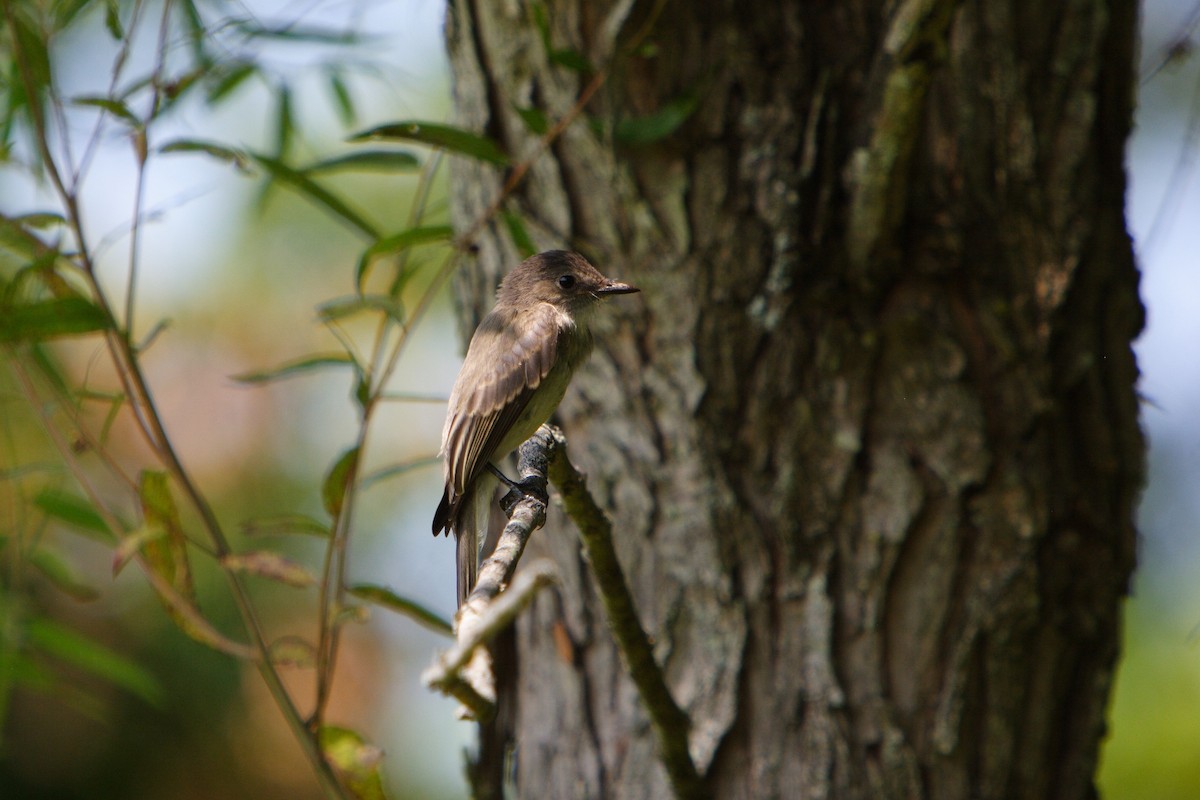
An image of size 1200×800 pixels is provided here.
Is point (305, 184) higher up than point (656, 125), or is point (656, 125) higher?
point (656, 125)

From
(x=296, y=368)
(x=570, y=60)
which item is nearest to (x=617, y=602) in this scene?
(x=296, y=368)

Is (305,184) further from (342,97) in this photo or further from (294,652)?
(342,97)

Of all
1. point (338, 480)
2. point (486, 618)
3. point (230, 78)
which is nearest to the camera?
point (486, 618)

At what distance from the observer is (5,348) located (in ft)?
7.38

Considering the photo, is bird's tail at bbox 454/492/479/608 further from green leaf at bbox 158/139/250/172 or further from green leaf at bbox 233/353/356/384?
green leaf at bbox 158/139/250/172

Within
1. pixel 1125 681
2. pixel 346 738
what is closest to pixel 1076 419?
pixel 346 738

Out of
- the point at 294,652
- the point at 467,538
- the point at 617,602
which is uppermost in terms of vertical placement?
the point at 467,538

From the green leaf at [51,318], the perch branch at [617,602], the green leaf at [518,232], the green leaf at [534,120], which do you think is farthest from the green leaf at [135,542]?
the green leaf at [534,120]

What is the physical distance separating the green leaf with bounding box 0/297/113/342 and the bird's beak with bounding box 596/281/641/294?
3.90 feet

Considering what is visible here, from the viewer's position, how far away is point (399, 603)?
7.88 ft

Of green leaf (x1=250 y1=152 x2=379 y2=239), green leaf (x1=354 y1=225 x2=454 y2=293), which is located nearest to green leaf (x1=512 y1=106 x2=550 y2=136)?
green leaf (x1=354 y1=225 x2=454 y2=293)

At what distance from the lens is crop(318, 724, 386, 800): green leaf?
82.9 inches

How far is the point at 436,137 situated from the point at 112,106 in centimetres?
64

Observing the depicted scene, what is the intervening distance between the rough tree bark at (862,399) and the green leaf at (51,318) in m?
1.23
